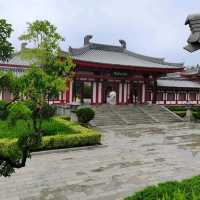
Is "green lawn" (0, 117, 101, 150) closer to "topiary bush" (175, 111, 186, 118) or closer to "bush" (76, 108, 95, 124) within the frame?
"bush" (76, 108, 95, 124)

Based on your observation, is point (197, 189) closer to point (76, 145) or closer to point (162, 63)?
point (76, 145)

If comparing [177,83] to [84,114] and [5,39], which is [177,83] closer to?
[84,114]

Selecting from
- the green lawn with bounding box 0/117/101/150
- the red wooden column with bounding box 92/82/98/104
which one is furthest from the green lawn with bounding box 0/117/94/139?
the red wooden column with bounding box 92/82/98/104

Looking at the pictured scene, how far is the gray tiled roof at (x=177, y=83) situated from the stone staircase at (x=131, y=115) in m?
5.20

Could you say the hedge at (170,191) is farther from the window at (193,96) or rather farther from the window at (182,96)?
the window at (193,96)

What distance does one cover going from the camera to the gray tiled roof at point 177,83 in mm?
33219

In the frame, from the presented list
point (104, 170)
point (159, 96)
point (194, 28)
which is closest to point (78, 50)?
point (159, 96)

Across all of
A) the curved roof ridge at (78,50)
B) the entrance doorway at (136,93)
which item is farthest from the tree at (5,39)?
the entrance doorway at (136,93)

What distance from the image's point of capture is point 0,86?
3.31m

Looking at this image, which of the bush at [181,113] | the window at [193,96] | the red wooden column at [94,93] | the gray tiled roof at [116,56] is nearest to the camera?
the bush at [181,113]

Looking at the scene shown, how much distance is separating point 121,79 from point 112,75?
111cm

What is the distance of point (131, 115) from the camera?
25562mm

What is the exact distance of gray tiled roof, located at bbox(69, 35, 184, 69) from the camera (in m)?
30.8

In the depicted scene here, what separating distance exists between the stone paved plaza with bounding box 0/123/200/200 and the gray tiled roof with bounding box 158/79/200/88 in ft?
57.8
